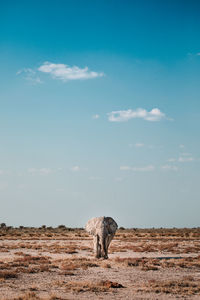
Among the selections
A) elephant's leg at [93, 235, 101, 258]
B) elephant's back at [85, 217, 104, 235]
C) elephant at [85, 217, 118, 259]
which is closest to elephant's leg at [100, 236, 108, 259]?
elephant at [85, 217, 118, 259]

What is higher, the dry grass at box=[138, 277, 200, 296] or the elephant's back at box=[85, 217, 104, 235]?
the elephant's back at box=[85, 217, 104, 235]

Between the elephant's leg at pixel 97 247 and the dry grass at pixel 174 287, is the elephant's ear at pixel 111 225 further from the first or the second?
the dry grass at pixel 174 287

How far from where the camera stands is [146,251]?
102 ft

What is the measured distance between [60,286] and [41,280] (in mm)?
1677

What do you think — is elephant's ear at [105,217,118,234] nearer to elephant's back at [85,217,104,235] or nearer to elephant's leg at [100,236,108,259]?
elephant's back at [85,217,104,235]

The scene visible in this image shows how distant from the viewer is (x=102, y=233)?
922 inches

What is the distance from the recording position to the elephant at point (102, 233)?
23.5 metres

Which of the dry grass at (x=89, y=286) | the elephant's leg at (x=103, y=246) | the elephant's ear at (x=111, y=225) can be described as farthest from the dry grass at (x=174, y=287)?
the elephant's ear at (x=111, y=225)

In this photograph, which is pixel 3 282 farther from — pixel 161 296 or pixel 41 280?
pixel 161 296

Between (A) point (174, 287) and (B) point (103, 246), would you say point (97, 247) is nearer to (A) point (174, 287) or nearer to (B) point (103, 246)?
(B) point (103, 246)

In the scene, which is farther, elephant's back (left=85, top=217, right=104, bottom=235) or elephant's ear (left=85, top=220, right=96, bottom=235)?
elephant's ear (left=85, top=220, right=96, bottom=235)

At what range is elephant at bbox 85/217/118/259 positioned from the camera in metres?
23.5

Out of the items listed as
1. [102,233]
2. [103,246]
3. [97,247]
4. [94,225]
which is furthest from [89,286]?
[94,225]

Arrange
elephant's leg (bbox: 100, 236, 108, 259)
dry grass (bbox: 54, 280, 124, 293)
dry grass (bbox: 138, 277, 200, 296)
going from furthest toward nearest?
elephant's leg (bbox: 100, 236, 108, 259)
dry grass (bbox: 54, 280, 124, 293)
dry grass (bbox: 138, 277, 200, 296)
